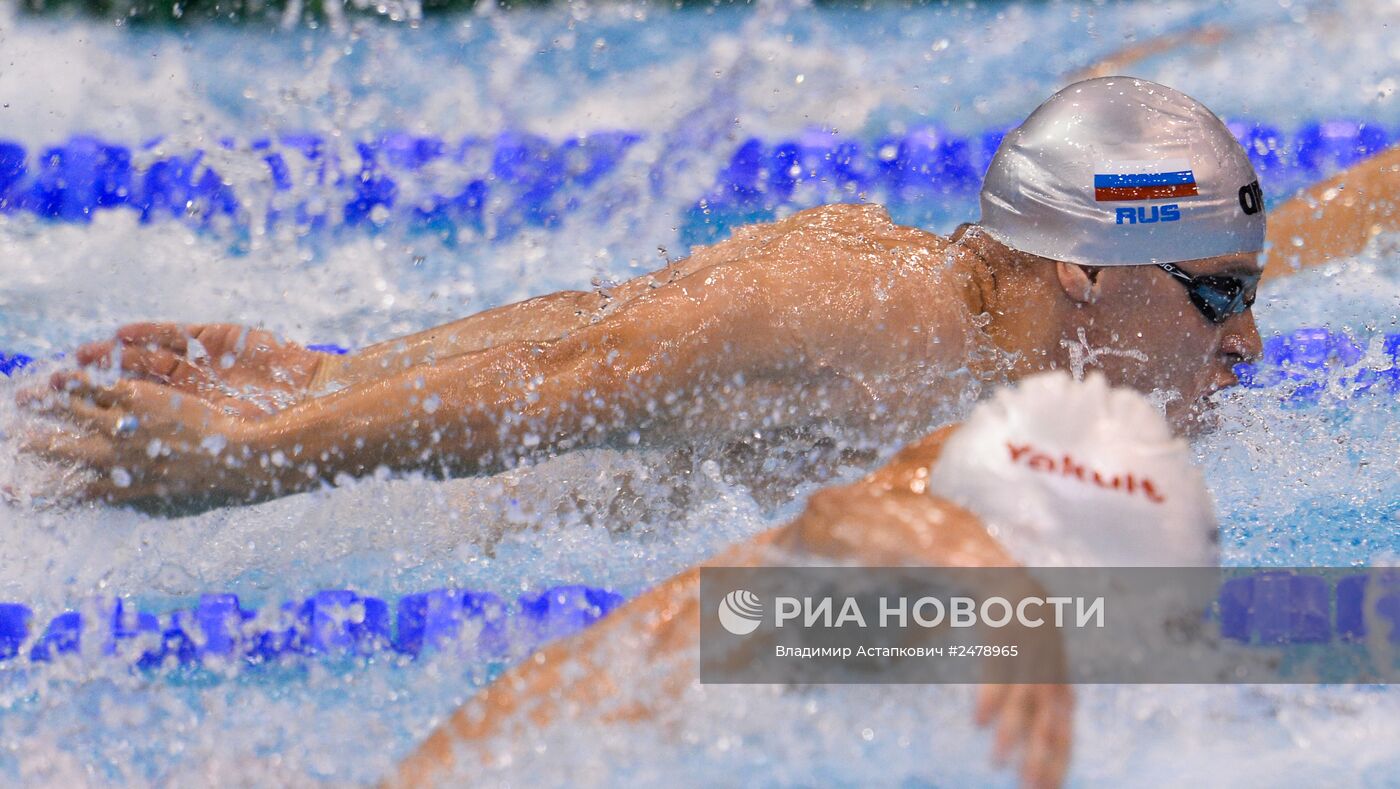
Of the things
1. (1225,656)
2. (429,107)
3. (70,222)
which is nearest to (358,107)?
(429,107)

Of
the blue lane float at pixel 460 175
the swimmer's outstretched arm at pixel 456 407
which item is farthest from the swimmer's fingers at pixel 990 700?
the blue lane float at pixel 460 175

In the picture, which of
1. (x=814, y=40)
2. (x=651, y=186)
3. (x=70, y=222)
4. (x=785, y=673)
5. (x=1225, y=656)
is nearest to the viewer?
(x=785, y=673)

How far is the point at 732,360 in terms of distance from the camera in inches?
79.4

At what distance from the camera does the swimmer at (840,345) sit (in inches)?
78.9

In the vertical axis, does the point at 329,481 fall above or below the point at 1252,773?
below

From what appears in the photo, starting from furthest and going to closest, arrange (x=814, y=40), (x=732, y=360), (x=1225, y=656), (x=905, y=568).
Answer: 1. (x=814, y=40)
2. (x=732, y=360)
3. (x=1225, y=656)
4. (x=905, y=568)

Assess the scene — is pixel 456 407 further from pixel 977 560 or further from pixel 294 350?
pixel 977 560

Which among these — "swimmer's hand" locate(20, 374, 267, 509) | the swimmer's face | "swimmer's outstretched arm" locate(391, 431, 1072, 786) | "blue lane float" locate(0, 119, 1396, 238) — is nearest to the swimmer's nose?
the swimmer's face

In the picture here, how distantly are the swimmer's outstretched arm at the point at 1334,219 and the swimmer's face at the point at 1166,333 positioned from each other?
547 millimetres

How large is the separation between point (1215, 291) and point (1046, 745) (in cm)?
125

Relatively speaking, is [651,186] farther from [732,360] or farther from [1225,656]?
[1225,656]

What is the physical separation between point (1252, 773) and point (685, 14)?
429 cm

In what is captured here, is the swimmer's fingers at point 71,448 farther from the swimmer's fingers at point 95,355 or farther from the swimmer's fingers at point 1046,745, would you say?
the swimmer's fingers at point 1046,745

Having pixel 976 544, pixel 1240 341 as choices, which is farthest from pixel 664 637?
pixel 1240 341
